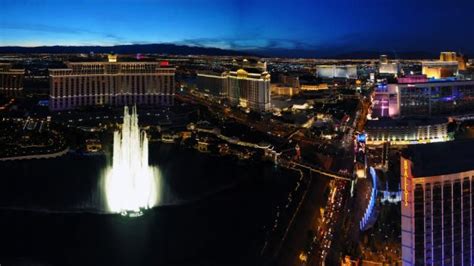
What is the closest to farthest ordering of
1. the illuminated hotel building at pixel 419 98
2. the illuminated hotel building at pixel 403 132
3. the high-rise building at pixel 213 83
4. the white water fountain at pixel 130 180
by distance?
the white water fountain at pixel 130 180 → the illuminated hotel building at pixel 403 132 → the illuminated hotel building at pixel 419 98 → the high-rise building at pixel 213 83

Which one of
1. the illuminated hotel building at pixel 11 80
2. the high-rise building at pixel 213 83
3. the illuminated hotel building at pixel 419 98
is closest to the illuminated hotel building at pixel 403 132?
the illuminated hotel building at pixel 419 98

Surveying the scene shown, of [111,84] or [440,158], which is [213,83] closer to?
[111,84]

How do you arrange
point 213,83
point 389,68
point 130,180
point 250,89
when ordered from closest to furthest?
point 130,180
point 250,89
point 213,83
point 389,68

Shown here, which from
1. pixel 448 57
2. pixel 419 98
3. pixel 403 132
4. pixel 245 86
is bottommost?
pixel 403 132

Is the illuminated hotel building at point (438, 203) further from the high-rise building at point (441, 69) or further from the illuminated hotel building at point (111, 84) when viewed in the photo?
the high-rise building at point (441, 69)

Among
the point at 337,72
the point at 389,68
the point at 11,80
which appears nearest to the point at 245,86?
the point at 11,80

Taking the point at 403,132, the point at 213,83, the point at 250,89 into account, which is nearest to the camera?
the point at 403,132

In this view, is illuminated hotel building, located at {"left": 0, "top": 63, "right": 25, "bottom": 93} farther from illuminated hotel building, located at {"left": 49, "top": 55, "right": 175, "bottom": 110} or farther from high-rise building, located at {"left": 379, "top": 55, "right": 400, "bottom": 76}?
high-rise building, located at {"left": 379, "top": 55, "right": 400, "bottom": 76}
